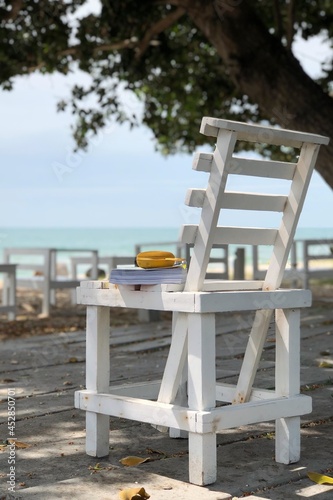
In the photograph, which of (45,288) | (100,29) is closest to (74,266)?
(45,288)

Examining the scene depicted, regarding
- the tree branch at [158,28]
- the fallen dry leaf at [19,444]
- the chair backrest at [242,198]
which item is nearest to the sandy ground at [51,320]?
the tree branch at [158,28]

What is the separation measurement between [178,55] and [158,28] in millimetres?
2314

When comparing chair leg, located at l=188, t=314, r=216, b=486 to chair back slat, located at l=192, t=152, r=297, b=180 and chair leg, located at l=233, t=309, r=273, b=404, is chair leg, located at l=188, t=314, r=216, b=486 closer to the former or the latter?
chair leg, located at l=233, t=309, r=273, b=404

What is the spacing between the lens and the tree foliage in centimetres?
911

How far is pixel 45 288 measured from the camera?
38.4ft

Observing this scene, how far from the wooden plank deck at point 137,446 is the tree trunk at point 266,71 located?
2.81 m

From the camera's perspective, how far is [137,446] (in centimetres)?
407

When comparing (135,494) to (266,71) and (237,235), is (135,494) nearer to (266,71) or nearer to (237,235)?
(237,235)

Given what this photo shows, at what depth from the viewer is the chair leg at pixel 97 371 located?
152 inches

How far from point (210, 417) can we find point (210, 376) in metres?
0.16

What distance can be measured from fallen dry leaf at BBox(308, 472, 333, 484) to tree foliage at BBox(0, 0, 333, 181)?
18.6 feet

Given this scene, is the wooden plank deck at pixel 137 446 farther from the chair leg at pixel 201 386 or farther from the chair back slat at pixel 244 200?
the chair back slat at pixel 244 200

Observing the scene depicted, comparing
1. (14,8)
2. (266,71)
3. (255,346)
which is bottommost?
(255,346)

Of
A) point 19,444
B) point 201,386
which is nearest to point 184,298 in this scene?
point 201,386
